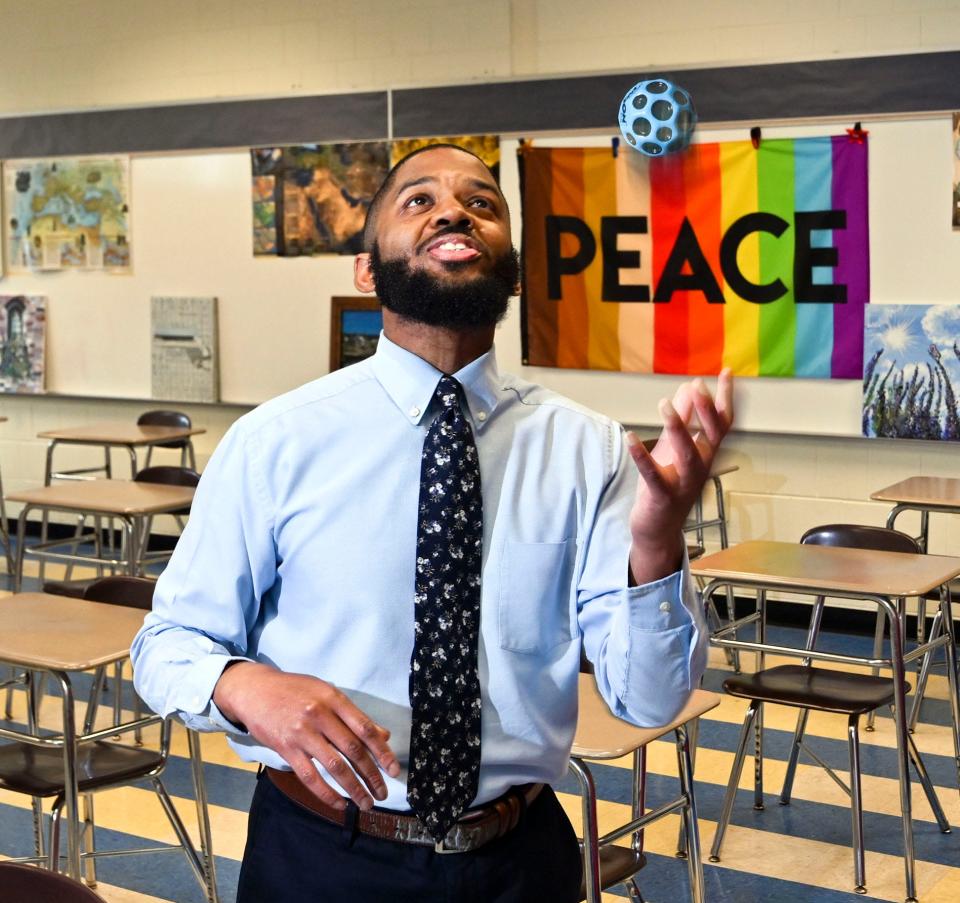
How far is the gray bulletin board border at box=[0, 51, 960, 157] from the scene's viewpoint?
19.5 feet

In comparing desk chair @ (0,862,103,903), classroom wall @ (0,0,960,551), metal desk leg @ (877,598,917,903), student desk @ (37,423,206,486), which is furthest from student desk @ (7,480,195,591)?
desk chair @ (0,862,103,903)

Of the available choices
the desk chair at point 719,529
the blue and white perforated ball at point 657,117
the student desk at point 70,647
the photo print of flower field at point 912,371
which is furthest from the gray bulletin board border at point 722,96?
the student desk at point 70,647

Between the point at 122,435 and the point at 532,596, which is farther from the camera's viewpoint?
the point at 122,435

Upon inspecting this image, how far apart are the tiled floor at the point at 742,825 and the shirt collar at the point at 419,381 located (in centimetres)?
226

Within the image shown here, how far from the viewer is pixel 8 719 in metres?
4.97

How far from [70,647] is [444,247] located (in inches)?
82.0

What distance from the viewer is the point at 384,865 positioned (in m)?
1.43

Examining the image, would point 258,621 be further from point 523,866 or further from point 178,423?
point 178,423

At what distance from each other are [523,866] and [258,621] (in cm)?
40

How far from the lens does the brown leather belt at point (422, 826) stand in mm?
1433

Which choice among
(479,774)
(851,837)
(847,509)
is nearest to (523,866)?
(479,774)

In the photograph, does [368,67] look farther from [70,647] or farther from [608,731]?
[608,731]

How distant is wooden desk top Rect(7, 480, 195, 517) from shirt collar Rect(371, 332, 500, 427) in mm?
3560

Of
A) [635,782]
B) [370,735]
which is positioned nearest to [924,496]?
[635,782]
